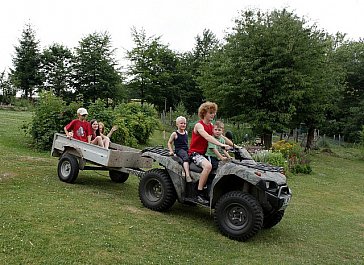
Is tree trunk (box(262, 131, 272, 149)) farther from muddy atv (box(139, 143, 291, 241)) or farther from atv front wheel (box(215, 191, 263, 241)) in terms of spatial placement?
atv front wheel (box(215, 191, 263, 241))

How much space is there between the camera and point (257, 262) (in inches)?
202

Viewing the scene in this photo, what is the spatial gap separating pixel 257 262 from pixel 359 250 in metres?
2.17

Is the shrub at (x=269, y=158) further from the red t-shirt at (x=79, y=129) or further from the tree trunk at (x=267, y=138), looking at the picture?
the red t-shirt at (x=79, y=129)

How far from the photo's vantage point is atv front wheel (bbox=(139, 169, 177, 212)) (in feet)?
22.5

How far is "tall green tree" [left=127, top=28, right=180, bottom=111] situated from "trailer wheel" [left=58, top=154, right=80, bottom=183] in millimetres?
24750

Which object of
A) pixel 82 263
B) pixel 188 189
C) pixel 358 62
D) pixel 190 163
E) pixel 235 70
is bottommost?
pixel 82 263

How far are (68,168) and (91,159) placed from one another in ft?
2.41

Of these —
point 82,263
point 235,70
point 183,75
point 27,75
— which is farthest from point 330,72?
point 27,75

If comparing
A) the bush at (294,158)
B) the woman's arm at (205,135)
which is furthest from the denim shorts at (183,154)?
the bush at (294,158)

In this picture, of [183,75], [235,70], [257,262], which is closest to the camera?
[257,262]

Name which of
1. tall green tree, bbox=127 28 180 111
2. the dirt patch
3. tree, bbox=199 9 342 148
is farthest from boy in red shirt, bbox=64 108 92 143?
tall green tree, bbox=127 28 180 111

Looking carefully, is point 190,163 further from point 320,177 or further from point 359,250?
point 320,177

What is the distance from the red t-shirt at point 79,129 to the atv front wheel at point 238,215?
4.05 meters

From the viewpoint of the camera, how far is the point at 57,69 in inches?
1547
